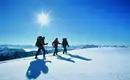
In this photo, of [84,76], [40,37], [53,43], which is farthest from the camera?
[53,43]

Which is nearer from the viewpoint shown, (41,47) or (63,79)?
(63,79)

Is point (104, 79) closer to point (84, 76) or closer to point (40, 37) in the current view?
point (84, 76)

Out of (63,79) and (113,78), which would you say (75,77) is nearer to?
(63,79)

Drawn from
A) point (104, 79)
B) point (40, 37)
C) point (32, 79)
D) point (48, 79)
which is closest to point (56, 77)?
point (48, 79)

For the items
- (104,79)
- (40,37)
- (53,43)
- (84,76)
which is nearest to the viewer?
(104,79)

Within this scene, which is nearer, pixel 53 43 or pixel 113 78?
pixel 113 78

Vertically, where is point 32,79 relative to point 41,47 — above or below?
below

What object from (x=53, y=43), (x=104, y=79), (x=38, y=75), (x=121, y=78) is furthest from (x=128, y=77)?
(x=53, y=43)

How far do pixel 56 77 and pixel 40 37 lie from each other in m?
7.40

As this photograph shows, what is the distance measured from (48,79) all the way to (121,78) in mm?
2982

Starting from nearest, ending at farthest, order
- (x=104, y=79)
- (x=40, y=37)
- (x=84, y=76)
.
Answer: (x=104, y=79)
(x=84, y=76)
(x=40, y=37)

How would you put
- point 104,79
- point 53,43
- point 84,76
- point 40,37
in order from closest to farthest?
point 104,79, point 84,76, point 40,37, point 53,43

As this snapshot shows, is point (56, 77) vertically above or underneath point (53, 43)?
underneath

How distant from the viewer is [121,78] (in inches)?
319
